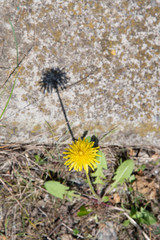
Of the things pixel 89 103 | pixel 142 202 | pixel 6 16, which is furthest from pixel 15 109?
pixel 142 202

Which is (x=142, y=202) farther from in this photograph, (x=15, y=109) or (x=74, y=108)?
(x=15, y=109)

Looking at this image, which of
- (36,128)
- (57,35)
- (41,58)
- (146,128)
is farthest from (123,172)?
(57,35)

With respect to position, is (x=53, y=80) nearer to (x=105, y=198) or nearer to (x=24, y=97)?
(x=24, y=97)

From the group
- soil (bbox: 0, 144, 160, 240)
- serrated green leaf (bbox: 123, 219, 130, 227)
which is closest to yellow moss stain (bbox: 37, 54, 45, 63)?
soil (bbox: 0, 144, 160, 240)

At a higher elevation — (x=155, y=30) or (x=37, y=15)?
(x=37, y=15)

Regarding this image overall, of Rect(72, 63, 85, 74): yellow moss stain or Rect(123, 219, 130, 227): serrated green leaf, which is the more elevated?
Rect(72, 63, 85, 74): yellow moss stain

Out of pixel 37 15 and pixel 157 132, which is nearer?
pixel 37 15

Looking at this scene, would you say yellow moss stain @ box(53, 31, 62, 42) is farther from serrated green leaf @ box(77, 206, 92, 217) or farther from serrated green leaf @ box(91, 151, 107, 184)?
serrated green leaf @ box(77, 206, 92, 217)
